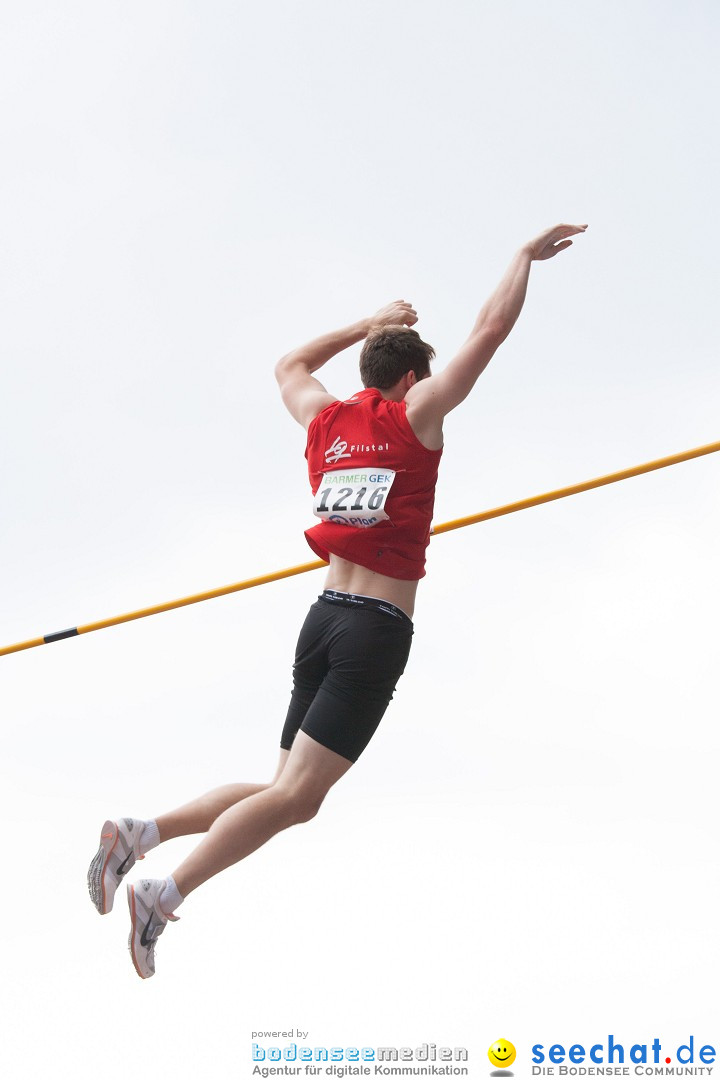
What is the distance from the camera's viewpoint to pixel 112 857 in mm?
4539

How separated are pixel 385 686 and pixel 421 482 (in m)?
0.71

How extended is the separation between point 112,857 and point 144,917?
410mm

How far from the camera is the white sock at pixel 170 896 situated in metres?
4.15

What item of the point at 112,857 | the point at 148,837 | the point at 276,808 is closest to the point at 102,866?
the point at 112,857

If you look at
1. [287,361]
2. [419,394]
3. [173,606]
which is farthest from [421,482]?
[173,606]

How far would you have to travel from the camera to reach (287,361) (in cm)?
483

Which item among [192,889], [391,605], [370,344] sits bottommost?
[192,889]

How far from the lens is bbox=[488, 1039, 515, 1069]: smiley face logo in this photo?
6152 millimetres

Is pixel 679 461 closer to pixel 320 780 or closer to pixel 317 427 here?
pixel 317 427

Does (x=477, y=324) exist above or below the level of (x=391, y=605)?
above

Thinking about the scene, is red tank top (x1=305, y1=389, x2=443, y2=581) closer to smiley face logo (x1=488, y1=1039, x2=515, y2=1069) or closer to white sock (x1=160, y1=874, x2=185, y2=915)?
white sock (x1=160, y1=874, x2=185, y2=915)

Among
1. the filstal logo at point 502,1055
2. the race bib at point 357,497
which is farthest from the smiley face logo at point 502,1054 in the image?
the race bib at point 357,497

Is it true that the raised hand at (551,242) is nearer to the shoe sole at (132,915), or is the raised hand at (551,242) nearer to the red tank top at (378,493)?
the red tank top at (378,493)

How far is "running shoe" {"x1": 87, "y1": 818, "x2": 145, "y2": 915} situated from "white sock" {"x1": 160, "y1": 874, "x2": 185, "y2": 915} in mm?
415
